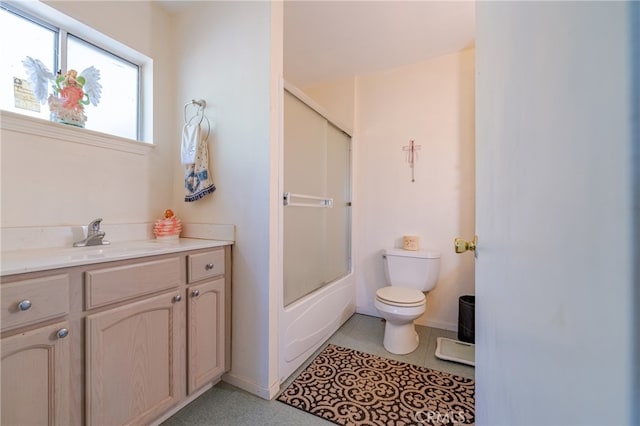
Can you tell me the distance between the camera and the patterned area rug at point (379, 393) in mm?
1340

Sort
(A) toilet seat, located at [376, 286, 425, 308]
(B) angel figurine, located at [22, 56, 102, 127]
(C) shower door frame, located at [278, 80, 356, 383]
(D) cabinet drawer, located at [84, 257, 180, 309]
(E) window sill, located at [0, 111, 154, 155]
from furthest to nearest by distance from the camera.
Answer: (A) toilet seat, located at [376, 286, 425, 308] < (C) shower door frame, located at [278, 80, 356, 383] < (B) angel figurine, located at [22, 56, 102, 127] < (E) window sill, located at [0, 111, 154, 155] < (D) cabinet drawer, located at [84, 257, 180, 309]

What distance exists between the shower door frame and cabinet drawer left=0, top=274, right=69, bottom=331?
36.6 inches

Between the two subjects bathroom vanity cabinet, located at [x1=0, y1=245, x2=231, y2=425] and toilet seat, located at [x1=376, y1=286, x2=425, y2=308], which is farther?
toilet seat, located at [x1=376, y1=286, x2=425, y2=308]

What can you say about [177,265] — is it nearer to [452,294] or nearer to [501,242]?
[501,242]

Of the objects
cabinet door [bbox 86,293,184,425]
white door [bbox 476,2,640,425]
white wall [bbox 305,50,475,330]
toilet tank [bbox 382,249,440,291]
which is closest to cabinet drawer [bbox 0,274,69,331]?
cabinet door [bbox 86,293,184,425]

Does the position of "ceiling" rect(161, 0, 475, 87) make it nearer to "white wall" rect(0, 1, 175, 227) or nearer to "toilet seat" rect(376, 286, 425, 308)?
"white wall" rect(0, 1, 175, 227)

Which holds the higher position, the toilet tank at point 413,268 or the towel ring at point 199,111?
the towel ring at point 199,111

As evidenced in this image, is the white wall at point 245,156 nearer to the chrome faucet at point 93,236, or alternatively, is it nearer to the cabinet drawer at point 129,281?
the cabinet drawer at point 129,281

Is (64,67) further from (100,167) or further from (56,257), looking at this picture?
(56,257)

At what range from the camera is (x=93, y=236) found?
1388mm

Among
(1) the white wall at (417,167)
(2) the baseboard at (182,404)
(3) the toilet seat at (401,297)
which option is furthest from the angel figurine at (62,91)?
(3) the toilet seat at (401,297)

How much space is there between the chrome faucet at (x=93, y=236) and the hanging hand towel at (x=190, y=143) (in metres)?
0.56

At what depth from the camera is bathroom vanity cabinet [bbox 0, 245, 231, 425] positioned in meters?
0.84

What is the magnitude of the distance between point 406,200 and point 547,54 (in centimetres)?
218
